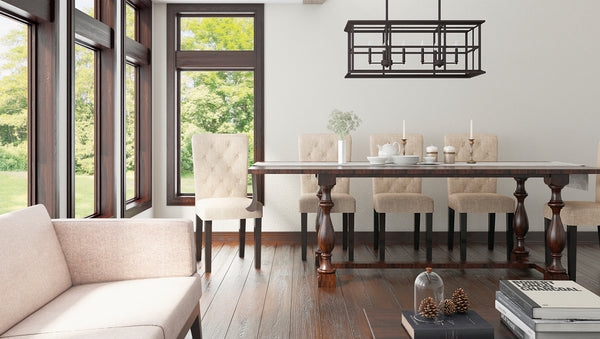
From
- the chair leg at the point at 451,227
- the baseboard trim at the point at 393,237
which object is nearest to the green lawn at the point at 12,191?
the baseboard trim at the point at 393,237

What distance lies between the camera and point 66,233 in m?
1.92

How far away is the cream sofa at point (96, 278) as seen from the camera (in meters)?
1.46

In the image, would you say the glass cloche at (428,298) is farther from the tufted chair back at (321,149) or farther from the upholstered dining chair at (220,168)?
the tufted chair back at (321,149)

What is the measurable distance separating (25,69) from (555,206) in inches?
137

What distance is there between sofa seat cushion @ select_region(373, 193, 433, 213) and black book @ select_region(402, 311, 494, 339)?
93.5 inches

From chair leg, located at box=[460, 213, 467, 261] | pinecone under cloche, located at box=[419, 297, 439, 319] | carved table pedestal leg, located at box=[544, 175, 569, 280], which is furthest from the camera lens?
chair leg, located at box=[460, 213, 467, 261]

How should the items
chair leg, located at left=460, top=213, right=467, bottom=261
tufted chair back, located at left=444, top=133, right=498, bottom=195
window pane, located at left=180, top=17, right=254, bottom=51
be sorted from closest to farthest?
chair leg, located at left=460, top=213, right=467, bottom=261 → tufted chair back, located at left=444, top=133, right=498, bottom=195 → window pane, located at left=180, top=17, right=254, bottom=51

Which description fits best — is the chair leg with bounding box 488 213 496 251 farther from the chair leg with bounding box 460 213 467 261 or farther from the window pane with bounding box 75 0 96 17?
the window pane with bounding box 75 0 96 17

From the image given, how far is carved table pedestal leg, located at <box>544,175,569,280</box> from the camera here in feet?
10.5

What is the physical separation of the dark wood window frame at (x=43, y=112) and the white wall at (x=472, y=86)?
6.63 ft

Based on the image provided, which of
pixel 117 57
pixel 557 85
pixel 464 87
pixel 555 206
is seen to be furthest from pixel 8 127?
pixel 557 85

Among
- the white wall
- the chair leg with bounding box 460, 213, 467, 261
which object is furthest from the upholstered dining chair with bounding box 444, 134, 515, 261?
the white wall

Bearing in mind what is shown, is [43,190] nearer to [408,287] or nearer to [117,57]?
[117,57]

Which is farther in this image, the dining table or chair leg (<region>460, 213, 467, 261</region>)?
chair leg (<region>460, 213, 467, 261</region>)
